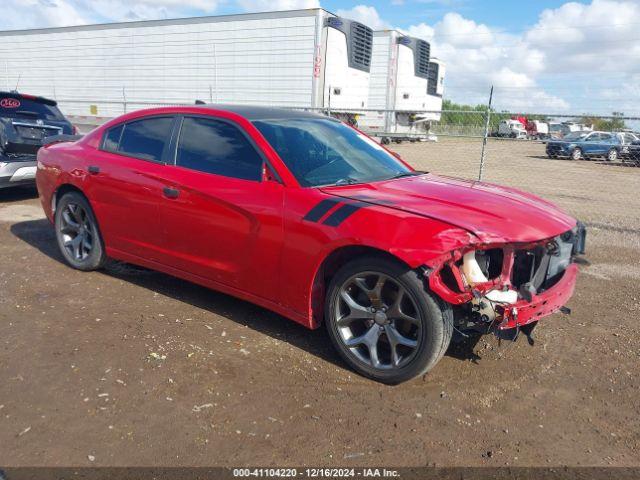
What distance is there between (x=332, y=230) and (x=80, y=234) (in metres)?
2.95

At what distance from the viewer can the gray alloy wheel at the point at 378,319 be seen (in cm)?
309

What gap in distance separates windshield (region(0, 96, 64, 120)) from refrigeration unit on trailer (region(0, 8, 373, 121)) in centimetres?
654

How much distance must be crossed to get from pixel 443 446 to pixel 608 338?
203cm

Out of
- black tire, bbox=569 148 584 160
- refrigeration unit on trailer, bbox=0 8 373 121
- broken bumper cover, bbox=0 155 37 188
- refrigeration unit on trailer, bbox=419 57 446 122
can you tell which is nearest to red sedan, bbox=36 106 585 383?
broken bumper cover, bbox=0 155 37 188

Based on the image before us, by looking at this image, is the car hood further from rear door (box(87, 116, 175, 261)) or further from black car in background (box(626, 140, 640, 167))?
black car in background (box(626, 140, 640, 167))

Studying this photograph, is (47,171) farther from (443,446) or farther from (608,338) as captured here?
(608,338)

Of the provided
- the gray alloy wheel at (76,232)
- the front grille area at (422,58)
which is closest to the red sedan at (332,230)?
the gray alloy wheel at (76,232)

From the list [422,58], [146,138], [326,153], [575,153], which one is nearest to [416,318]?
[326,153]

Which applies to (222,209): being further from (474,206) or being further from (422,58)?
(422,58)

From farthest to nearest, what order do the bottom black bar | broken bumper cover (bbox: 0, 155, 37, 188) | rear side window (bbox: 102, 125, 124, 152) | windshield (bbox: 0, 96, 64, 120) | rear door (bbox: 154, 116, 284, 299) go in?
windshield (bbox: 0, 96, 64, 120)
broken bumper cover (bbox: 0, 155, 37, 188)
rear side window (bbox: 102, 125, 124, 152)
rear door (bbox: 154, 116, 284, 299)
the bottom black bar

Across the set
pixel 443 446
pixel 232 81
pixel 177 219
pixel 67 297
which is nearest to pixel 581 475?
pixel 443 446

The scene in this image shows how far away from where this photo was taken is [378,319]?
3.19 m

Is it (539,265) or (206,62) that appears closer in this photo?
(539,265)

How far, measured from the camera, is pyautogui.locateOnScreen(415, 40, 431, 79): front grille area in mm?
22938
